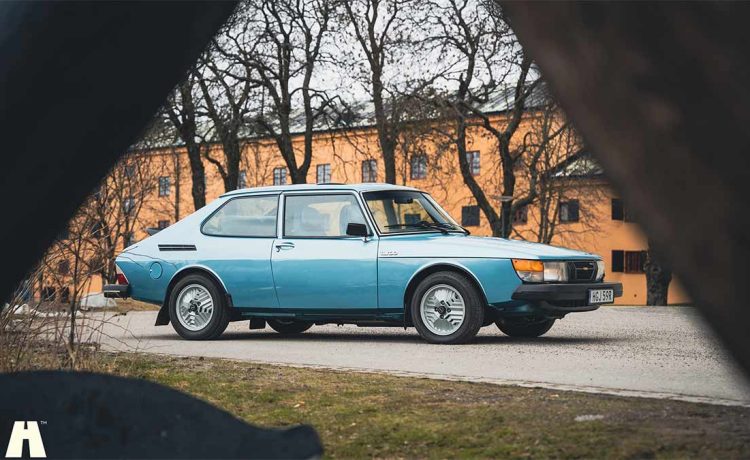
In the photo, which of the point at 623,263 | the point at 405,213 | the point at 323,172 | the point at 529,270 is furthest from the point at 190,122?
the point at 323,172

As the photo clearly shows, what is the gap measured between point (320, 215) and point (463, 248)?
181 centimetres

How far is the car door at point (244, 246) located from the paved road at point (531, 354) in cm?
53

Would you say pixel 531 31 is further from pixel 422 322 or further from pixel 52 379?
pixel 422 322

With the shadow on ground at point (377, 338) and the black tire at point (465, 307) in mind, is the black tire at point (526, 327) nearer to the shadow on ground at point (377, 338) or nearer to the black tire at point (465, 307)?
the shadow on ground at point (377, 338)

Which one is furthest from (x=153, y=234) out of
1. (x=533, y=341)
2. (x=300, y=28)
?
(x=300, y=28)

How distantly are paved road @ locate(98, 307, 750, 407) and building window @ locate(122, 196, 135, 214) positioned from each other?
35.5 inches

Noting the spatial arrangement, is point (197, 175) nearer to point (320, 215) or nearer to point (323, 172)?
point (320, 215)

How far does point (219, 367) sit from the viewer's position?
873 cm

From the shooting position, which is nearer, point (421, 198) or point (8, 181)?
point (8, 181)

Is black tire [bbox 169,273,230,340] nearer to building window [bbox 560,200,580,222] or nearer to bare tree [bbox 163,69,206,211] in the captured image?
bare tree [bbox 163,69,206,211]

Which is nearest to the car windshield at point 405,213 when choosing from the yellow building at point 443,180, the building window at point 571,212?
the yellow building at point 443,180

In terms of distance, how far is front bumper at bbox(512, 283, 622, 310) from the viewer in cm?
1080

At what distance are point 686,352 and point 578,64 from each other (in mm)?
9270

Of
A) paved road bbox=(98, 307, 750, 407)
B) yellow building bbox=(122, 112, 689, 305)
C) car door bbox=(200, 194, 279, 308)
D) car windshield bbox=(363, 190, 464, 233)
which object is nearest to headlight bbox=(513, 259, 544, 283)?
paved road bbox=(98, 307, 750, 407)
